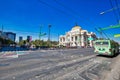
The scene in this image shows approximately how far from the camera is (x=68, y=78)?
6.17 m

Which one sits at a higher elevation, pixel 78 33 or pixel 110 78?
pixel 78 33

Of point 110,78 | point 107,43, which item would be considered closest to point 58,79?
point 110,78

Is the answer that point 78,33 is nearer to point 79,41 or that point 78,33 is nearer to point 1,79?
point 79,41

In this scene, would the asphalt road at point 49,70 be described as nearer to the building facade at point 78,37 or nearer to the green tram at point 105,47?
the green tram at point 105,47

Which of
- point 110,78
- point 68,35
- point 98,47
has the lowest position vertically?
point 110,78

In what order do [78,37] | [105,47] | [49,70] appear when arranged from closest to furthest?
[49,70] → [105,47] → [78,37]

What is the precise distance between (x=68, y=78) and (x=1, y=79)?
125 inches

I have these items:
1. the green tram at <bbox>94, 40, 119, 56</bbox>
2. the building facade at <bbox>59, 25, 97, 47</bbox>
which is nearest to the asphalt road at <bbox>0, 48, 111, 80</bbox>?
the green tram at <bbox>94, 40, 119, 56</bbox>

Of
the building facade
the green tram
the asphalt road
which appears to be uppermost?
the building facade

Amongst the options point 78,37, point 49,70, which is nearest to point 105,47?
point 49,70

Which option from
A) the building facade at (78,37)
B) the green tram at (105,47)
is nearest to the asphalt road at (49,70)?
the green tram at (105,47)

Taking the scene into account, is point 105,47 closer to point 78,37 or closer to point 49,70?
point 49,70

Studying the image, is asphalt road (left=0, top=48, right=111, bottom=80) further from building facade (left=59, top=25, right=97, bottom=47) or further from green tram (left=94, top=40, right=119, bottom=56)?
building facade (left=59, top=25, right=97, bottom=47)

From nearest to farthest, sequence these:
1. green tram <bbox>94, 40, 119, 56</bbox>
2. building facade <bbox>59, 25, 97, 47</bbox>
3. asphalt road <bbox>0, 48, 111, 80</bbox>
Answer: asphalt road <bbox>0, 48, 111, 80</bbox> → green tram <bbox>94, 40, 119, 56</bbox> → building facade <bbox>59, 25, 97, 47</bbox>
